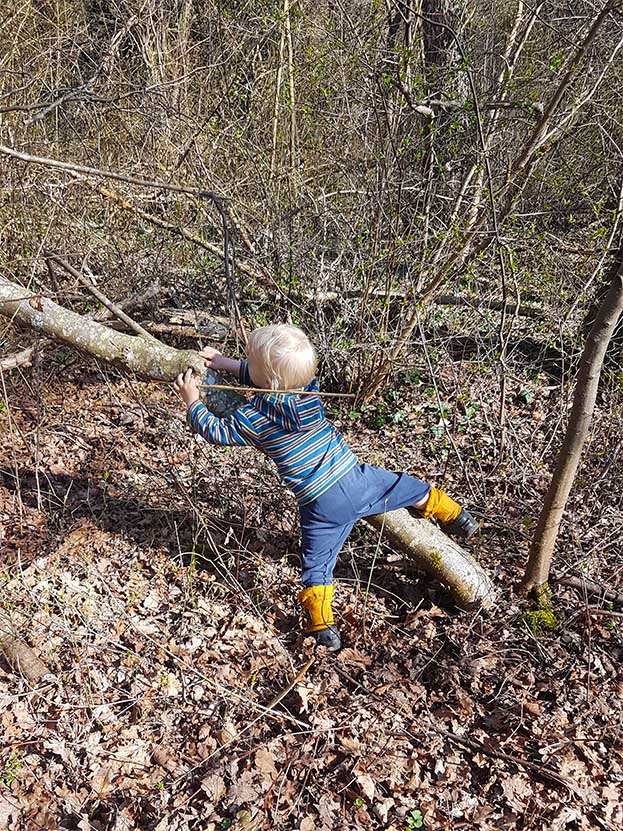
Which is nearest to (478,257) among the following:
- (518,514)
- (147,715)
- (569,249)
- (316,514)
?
(569,249)

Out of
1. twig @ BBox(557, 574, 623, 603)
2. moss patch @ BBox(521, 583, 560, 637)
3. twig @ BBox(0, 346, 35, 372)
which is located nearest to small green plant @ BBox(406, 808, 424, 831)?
moss patch @ BBox(521, 583, 560, 637)

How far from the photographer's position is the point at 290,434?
8.72 feet

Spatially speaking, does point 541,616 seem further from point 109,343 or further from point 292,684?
point 109,343

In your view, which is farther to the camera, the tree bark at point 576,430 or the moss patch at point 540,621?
the moss patch at point 540,621

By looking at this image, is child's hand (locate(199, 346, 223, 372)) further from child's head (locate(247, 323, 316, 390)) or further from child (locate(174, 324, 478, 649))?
child's head (locate(247, 323, 316, 390))

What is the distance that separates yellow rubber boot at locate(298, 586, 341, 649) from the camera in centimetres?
283

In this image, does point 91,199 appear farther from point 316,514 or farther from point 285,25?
point 316,514

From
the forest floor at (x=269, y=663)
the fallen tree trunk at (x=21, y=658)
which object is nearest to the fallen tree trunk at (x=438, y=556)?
the forest floor at (x=269, y=663)

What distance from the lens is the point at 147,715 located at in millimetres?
2547

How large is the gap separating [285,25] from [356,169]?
2.29 metres

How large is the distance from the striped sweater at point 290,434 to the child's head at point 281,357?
Result: 69 mm

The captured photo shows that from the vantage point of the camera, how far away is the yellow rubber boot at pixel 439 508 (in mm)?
3029

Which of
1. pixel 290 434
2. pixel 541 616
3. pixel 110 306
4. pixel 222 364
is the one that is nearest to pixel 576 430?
pixel 541 616

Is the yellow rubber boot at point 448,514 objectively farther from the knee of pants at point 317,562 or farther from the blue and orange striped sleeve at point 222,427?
the blue and orange striped sleeve at point 222,427
